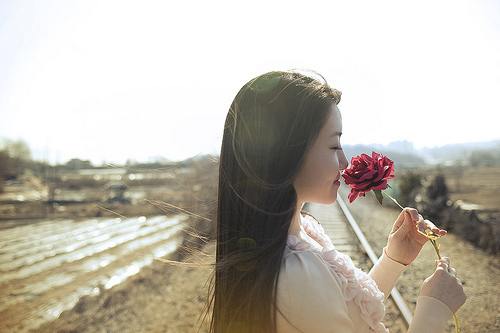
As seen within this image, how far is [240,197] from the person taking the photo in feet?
4.59

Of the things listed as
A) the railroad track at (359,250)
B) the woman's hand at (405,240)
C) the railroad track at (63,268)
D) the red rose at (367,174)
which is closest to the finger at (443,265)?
the woman's hand at (405,240)

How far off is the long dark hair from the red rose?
0.35 m

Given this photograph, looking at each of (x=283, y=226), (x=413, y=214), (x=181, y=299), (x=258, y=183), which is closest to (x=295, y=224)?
(x=283, y=226)

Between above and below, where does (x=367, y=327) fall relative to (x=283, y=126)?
below

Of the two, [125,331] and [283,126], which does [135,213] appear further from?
[283,126]

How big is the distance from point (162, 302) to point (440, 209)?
8708 mm

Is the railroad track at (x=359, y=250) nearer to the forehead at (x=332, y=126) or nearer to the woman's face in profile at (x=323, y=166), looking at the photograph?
the woman's face in profile at (x=323, y=166)

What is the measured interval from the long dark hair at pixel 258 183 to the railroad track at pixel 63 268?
113cm

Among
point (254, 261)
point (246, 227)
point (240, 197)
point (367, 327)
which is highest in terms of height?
point (240, 197)

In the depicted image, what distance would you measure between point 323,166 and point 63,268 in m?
13.5

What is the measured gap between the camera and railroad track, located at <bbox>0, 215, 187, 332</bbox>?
7.32m

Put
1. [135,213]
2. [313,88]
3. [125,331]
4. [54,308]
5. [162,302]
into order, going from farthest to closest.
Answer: [135,213], [54,308], [162,302], [125,331], [313,88]

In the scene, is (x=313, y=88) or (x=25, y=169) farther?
(x=25, y=169)

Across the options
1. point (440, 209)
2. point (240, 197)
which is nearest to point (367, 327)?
point (240, 197)
